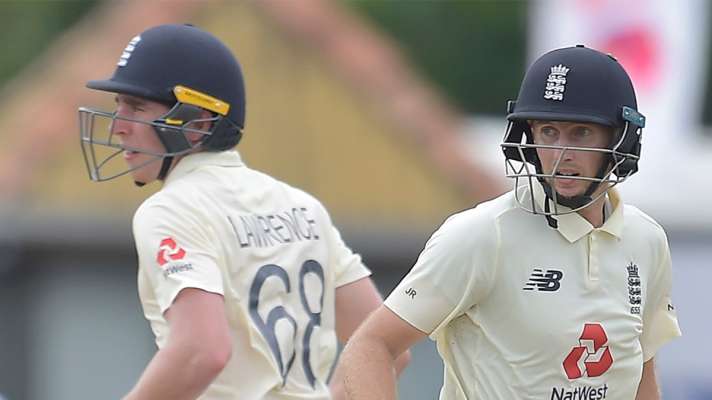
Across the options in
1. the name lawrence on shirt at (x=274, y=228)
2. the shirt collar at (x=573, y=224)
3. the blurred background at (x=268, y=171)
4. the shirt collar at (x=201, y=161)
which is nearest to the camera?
the shirt collar at (x=573, y=224)

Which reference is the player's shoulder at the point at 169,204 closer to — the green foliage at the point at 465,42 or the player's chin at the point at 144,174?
the player's chin at the point at 144,174

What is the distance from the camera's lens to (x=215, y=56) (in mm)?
5809

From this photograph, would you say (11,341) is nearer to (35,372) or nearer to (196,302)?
(35,372)

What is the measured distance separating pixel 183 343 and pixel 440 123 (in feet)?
25.6

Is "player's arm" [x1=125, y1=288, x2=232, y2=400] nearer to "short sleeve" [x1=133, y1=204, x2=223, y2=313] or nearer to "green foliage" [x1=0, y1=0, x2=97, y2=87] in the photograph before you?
"short sleeve" [x1=133, y1=204, x2=223, y2=313]

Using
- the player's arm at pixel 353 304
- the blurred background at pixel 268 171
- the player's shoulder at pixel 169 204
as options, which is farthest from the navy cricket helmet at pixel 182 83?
the blurred background at pixel 268 171

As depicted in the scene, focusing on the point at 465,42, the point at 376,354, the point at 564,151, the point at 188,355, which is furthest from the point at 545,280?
the point at 465,42

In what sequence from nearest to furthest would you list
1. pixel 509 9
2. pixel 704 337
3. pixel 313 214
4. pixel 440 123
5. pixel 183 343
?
1. pixel 183 343
2. pixel 313 214
3. pixel 704 337
4. pixel 440 123
5. pixel 509 9

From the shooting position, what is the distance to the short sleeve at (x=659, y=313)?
5.12m

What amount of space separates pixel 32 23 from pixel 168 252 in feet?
55.2

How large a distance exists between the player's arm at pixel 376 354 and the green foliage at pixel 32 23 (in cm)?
1686

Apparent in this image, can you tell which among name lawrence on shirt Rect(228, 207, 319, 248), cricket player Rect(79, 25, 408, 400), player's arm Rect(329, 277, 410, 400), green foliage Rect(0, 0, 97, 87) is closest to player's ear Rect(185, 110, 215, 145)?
cricket player Rect(79, 25, 408, 400)

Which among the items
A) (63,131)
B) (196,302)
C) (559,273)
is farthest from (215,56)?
(63,131)

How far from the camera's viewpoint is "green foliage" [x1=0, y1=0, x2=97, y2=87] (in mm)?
21406
